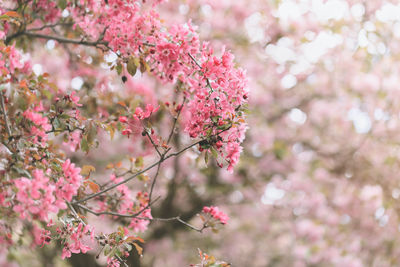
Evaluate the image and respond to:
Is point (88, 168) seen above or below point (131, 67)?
below

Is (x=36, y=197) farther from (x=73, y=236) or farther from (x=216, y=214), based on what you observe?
(x=216, y=214)

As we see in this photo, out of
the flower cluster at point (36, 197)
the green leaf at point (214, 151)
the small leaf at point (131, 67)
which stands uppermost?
the small leaf at point (131, 67)

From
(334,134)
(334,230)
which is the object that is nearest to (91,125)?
(334,134)

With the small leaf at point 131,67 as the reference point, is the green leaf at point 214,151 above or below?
below

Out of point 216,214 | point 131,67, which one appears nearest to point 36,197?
point 131,67

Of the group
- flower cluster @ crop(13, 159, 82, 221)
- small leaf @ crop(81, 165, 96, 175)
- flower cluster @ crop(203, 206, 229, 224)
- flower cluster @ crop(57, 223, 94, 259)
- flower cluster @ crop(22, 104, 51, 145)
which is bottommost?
flower cluster @ crop(13, 159, 82, 221)

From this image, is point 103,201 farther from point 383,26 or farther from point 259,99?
point 383,26

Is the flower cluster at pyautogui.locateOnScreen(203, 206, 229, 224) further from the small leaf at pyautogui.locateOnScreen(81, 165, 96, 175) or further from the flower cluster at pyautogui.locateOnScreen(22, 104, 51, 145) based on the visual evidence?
the flower cluster at pyautogui.locateOnScreen(22, 104, 51, 145)

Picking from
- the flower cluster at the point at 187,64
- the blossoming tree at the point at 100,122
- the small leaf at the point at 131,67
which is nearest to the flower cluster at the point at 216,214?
the blossoming tree at the point at 100,122

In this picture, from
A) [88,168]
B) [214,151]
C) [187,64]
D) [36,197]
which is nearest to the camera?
[36,197]

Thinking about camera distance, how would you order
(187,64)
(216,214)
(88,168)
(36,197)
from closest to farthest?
1. (36,197)
2. (187,64)
3. (216,214)
4. (88,168)

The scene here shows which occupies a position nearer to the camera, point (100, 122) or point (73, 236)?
point (73, 236)

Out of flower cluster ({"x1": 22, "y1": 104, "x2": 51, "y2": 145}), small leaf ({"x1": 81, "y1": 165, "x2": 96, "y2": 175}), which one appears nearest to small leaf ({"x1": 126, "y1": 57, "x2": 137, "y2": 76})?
flower cluster ({"x1": 22, "y1": 104, "x2": 51, "y2": 145})

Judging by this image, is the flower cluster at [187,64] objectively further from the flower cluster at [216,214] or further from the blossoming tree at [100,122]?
the flower cluster at [216,214]
